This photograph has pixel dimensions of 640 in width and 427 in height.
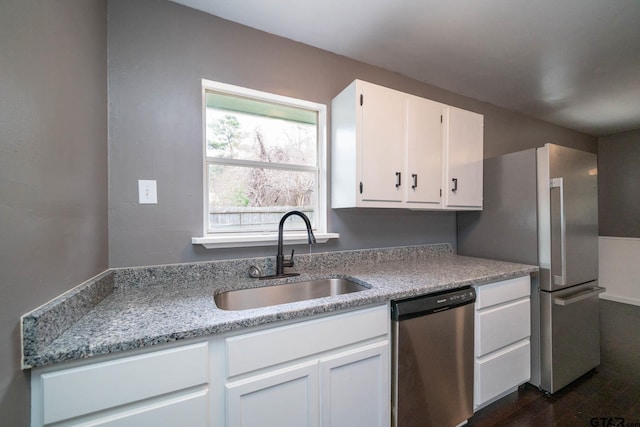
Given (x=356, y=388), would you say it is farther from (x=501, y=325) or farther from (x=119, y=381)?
(x=501, y=325)

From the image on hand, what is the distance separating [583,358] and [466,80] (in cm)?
235

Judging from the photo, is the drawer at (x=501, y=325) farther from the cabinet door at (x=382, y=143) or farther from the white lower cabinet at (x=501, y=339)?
the cabinet door at (x=382, y=143)

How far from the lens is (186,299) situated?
1.09 meters

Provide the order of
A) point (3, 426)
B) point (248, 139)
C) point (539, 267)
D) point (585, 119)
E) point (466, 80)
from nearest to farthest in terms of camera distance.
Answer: point (3, 426) < point (248, 139) < point (539, 267) < point (466, 80) < point (585, 119)

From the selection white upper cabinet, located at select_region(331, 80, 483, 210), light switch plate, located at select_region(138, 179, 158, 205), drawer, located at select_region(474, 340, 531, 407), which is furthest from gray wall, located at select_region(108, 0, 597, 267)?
drawer, located at select_region(474, 340, 531, 407)

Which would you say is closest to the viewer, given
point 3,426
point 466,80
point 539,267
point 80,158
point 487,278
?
point 3,426

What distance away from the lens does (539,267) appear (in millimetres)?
1750

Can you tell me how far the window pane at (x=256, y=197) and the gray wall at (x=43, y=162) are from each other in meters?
0.55

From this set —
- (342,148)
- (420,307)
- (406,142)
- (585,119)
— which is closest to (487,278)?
(420,307)

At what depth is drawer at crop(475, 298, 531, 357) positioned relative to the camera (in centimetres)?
147

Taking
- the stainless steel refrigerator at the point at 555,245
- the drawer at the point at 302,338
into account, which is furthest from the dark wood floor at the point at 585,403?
the drawer at the point at 302,338

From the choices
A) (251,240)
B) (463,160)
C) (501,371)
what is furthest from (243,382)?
(463,160)

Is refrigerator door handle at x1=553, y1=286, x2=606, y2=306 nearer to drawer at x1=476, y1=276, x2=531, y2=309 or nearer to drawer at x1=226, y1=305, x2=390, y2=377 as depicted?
drawer at x1=476, y1=276, x2=531, y2=309

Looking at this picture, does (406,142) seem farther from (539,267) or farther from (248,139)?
(539,267)
